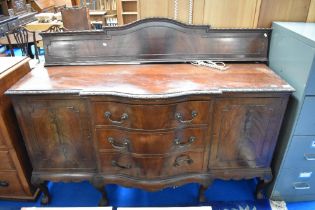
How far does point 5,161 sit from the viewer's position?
4.77ft

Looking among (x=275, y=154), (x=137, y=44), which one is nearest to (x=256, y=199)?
(x=275, y=154)

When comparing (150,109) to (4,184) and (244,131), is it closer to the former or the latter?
(244,131)

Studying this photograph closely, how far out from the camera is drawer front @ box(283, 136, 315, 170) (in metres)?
1.35

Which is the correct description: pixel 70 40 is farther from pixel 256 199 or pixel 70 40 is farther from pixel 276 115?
pixel 256 199

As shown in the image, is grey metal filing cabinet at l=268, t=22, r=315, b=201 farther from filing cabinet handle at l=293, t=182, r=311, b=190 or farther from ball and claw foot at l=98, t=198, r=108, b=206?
ball and claw foot at l=98, t=198, r=108, b=206

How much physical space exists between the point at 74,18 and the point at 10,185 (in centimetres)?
334

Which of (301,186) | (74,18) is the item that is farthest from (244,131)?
(74,18)

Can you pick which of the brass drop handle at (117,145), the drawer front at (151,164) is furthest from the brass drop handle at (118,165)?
the brass drop handle at (117,145)

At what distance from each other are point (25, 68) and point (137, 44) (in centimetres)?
74

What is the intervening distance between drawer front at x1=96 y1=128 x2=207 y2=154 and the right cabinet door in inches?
4.6

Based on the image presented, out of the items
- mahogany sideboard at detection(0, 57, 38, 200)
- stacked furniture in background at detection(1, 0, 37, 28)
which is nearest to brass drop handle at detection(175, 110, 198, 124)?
mahogany sideboard at detection(0, 57, 38, 200)

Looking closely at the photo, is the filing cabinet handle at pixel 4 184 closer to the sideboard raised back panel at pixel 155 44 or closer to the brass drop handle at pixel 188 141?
the sideboard raised back panel at pixel 155 44

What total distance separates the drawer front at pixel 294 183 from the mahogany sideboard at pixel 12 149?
1645 mm

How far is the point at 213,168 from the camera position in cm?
146
